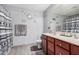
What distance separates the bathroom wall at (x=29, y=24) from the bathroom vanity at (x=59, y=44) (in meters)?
0.15

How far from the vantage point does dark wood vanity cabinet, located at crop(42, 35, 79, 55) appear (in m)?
1.22

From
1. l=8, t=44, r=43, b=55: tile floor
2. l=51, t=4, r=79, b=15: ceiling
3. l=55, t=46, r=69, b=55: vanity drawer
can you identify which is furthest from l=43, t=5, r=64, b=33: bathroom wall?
l=8, t=44, r=43, b=55: tile floor

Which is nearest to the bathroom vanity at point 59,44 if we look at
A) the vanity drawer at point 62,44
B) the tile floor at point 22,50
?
the vanity drawer at point 62,44

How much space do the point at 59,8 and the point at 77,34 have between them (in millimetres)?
537

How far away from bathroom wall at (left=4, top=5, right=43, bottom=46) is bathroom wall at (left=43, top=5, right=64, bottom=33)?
91 mm

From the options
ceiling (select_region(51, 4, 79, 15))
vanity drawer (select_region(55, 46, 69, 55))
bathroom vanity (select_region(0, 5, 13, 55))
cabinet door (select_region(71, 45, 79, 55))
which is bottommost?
vanity drawer (select_region(55, 46, 69, 55))

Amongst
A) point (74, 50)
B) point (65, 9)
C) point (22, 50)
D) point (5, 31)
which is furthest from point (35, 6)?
point (74, 50)

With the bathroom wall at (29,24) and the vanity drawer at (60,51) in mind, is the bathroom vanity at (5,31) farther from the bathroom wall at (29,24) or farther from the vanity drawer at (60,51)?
the vanity drawer at (60,51)

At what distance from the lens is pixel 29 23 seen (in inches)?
61.1

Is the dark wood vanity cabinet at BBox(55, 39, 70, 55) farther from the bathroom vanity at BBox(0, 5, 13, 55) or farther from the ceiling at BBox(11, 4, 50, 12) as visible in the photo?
the bathroom vanity at BBox(0, 5, 13, 55)

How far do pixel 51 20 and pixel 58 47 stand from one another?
0.51 m
